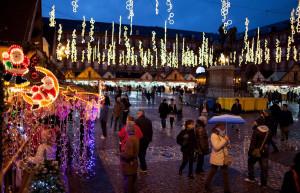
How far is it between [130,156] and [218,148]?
1.92 meters

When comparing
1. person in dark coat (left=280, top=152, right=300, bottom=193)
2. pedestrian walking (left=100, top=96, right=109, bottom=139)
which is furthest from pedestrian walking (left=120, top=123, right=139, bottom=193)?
pedestrian walking (left=100, top=96, right=109, bottom=139)

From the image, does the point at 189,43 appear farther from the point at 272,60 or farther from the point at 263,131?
the point at 263,131

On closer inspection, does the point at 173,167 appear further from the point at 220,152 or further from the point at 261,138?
the point at 261,138

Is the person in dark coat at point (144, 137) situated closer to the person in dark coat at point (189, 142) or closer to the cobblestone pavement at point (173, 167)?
the cobblestone pavement at point (173, 167)

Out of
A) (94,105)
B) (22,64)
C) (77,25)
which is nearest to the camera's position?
(22,64)

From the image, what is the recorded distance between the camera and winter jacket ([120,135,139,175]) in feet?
23.9

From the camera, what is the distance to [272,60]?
72.1 m

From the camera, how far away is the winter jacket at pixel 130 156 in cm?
727

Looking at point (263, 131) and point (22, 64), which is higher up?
point (22, 64)

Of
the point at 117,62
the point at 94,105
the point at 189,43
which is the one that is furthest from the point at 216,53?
the point at 189,43

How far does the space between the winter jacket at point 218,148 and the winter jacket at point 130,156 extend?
1761 millimetres

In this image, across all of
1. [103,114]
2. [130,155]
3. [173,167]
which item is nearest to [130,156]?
[130,155]

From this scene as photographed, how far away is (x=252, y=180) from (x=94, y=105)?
4.69 metres

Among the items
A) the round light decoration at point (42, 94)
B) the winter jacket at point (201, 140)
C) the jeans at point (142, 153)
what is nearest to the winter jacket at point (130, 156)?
the round light decoration at point (42, 94)
